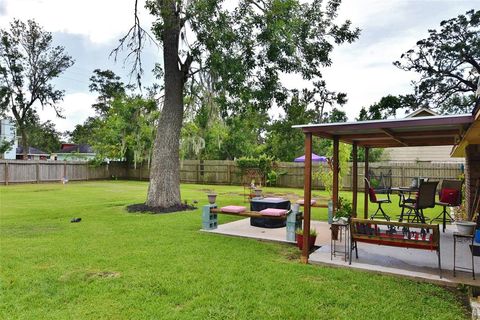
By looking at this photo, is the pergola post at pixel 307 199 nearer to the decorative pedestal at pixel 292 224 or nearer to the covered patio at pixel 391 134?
the covered patio at pixel 391 134

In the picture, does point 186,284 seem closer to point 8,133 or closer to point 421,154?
point 421,154

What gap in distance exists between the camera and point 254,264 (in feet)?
15.1

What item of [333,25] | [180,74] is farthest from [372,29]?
[180,74]

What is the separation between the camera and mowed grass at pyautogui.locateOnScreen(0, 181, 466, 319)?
10.3 ft

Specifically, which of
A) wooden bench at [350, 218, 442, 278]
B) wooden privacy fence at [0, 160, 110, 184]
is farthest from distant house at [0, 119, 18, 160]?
wooden bench at [350, 218, 442, 278]

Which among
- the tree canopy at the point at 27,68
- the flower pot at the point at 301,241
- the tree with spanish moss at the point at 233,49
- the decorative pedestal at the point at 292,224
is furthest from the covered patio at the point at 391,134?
the tree canopy at the point at 27,68

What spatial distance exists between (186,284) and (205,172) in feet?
57.0

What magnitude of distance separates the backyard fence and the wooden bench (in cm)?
1094

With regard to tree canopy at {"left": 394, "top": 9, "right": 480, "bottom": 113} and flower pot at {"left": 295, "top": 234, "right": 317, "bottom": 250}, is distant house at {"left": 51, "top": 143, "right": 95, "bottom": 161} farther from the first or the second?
flower pot at {"left": 295, "top": 234, "right": 317, "bottom": 250}

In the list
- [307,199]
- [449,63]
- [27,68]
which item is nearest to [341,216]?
[307,199]

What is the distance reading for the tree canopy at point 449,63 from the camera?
17.3m

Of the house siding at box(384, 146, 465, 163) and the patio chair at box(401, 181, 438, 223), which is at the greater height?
the house siding at box(384, 146, 465, 163)

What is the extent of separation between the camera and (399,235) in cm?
426

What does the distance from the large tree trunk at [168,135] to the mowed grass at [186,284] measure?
332 cm
